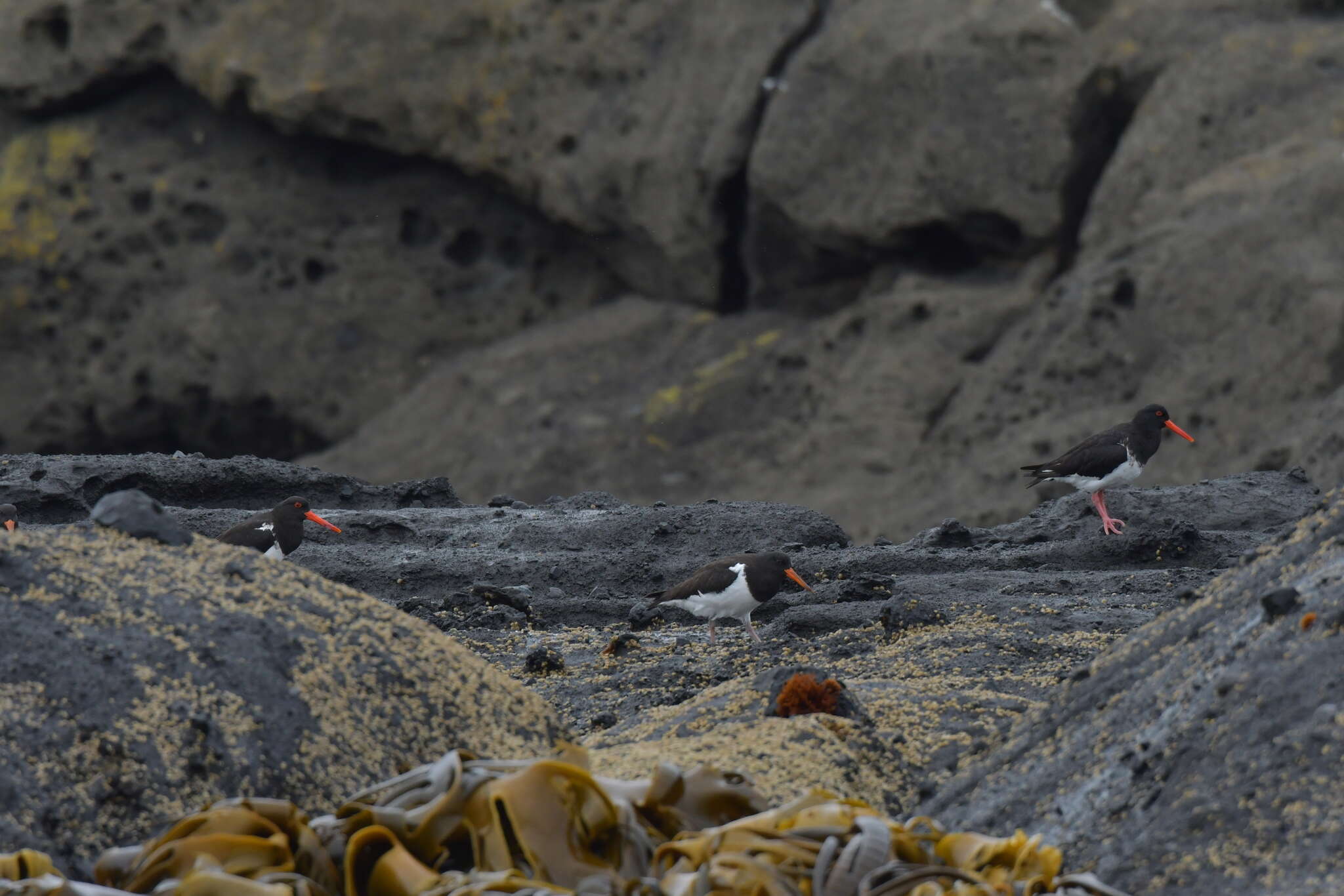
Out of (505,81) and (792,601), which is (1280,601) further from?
(505,81)

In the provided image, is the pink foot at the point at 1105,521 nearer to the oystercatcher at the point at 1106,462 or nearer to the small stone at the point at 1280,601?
the oystercatcher at the point at 1106,462

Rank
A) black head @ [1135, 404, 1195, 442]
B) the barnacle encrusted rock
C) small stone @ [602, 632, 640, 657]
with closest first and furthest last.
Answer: the barnacle encrusted rock
small stone @ [602, 632, 640, 657]
black head @ [1135, 404, 1195, 442]

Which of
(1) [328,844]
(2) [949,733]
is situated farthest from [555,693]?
(1) [328,844]

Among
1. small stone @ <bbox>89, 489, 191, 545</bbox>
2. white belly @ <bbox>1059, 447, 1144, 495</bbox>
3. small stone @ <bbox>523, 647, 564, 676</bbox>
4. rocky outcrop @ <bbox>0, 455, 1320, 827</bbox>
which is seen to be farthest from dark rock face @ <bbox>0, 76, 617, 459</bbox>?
small stone @ <bbox>89, 489, 191, 545</bbox>

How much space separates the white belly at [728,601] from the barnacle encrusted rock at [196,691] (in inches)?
105

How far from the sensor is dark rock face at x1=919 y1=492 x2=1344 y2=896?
3.34m

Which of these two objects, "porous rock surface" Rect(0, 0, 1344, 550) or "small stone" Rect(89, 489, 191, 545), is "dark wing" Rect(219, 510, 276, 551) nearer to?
"small stone" Rect(89, 489, 191, 545)

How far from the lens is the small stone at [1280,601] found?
397cm

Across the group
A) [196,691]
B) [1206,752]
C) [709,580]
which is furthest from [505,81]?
[1206,752]

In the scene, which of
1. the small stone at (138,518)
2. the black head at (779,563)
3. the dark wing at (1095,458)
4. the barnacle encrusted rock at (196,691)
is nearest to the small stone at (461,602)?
the black head at (779,563)

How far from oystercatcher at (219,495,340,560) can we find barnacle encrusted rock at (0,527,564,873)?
3894mm

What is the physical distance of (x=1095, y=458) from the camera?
963 centimetres

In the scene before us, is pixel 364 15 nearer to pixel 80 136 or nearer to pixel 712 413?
pixel 80 136

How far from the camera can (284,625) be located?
4.55 metres
